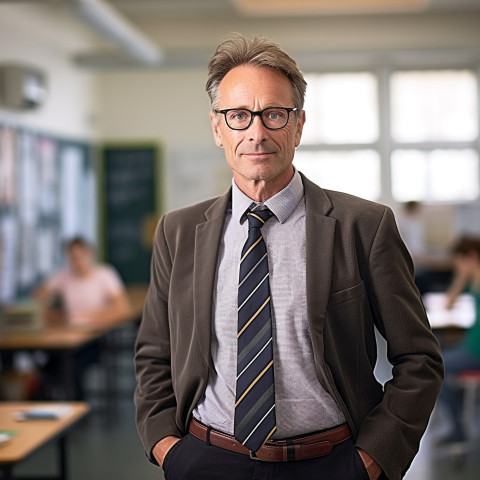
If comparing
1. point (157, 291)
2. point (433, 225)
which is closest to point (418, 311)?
point (157, 291)

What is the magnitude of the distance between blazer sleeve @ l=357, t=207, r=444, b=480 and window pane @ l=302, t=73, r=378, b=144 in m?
9.68

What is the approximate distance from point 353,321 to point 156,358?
0.53m

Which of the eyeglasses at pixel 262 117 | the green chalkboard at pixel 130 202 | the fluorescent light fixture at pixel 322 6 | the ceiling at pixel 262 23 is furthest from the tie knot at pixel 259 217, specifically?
the green chalkboard at pixel 130 202

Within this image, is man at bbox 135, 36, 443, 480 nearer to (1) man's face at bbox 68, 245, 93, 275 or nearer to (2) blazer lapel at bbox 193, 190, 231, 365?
(2) blazer lapel at bbox 193, 190, 231, 365

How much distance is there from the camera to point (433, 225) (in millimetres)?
9852

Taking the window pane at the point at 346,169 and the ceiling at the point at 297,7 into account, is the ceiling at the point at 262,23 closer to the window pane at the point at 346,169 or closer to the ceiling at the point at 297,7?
the ceiling at the point at 297,7

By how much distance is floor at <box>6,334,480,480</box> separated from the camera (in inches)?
200

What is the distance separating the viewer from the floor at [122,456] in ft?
16.7

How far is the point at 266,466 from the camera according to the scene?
1767 millimetres

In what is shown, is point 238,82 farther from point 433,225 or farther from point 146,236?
point 146,236

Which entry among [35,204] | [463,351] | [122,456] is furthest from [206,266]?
[35,204]

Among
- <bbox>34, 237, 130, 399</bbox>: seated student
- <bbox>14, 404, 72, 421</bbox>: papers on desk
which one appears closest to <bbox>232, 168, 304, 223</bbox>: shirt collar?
<bbox>14, 404, 72, 421</bbox>: papers on desk

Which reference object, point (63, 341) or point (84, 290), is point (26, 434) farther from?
point (84, 290)

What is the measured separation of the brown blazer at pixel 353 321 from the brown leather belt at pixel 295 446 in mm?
48
